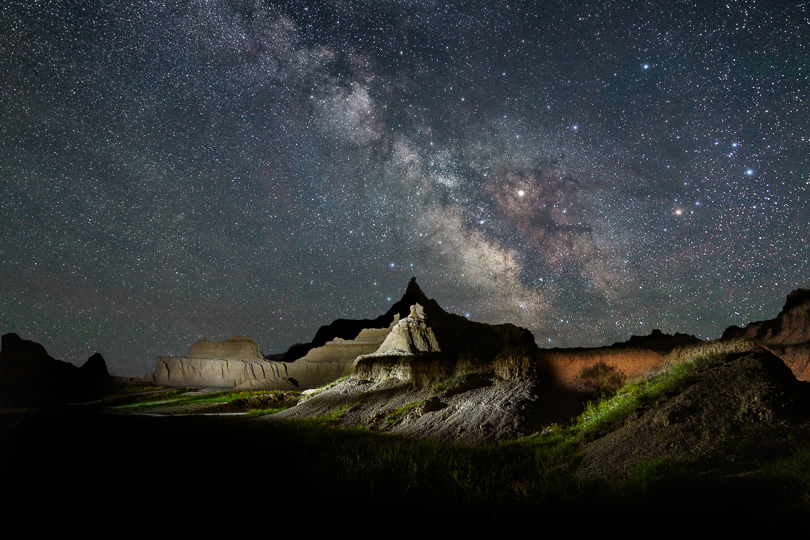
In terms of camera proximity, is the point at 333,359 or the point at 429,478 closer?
the point at 429,478

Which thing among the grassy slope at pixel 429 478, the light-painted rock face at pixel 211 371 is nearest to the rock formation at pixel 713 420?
the grassy slope at pixel 429 478

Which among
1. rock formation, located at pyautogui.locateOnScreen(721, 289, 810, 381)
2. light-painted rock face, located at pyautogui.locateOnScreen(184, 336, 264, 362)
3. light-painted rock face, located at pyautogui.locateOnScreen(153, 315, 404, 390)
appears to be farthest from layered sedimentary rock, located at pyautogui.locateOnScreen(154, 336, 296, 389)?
rock formation, located at pyautogui.locateOnScreen(721, 289, 810, 381)

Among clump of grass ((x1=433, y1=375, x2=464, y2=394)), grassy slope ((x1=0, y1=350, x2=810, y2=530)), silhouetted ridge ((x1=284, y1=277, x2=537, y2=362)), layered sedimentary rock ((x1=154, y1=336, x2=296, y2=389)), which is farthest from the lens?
layered sedimentary rock ((x1=154, y1=336, x2=296, y2=389))

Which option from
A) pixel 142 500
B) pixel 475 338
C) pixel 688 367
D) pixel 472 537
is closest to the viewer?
pixel 472 537

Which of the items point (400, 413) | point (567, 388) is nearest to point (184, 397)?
point (400, 413)

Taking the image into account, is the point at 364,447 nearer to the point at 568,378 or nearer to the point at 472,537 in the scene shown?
the point at 472,537

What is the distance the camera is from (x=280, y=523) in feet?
20.2

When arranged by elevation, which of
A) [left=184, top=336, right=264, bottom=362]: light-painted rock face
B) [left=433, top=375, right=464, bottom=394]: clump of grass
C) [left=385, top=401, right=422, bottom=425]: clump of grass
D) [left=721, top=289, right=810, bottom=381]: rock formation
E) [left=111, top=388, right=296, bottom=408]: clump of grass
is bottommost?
[left=111, top=388, right=296, bottom=408]: clump of grass

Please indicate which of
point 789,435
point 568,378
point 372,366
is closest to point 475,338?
point 372,366

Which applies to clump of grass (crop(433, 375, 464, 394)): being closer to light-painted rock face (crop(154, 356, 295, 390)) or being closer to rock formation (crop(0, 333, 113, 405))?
rock formation (crop(0, 333, 113, 405))

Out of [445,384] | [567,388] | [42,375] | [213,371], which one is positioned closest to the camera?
[567,388]

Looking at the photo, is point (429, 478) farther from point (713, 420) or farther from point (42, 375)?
point (42, 375)

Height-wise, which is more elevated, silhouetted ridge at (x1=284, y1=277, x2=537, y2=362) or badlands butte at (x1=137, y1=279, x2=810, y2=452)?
silhouetted ridge at (x1=284, y1=277, x2=537, y2=362)

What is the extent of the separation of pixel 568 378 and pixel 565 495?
15.4m
